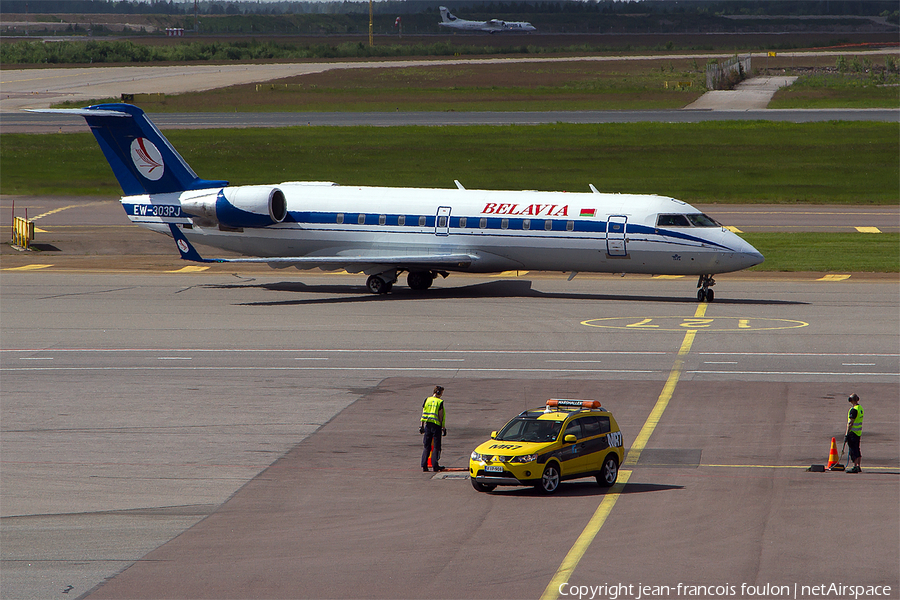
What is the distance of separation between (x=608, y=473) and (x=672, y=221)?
845 inches

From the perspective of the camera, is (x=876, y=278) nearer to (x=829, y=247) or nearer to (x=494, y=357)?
(x=829, y=247)

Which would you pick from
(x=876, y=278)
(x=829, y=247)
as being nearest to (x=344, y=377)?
(x=876, y=278)

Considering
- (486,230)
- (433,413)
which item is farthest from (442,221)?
(433,413)

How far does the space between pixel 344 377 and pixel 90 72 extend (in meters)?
124

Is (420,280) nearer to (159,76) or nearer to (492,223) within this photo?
(492,223)

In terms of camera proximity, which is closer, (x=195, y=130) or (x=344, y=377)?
(x=344, y=377)

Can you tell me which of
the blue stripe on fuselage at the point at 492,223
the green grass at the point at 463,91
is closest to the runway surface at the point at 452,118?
the green grass at the point at 463,91

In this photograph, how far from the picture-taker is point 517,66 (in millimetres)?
148750

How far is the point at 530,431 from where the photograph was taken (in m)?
20.3

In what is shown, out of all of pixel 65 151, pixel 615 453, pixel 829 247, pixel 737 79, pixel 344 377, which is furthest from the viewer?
pixel 737 79

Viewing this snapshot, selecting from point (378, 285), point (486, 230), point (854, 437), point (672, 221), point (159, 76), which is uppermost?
point (159, 76)

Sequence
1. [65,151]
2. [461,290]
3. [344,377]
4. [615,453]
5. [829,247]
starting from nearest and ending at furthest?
1. [615,453]
2. [344,377]
3. [461,290]
4. [829,247]
5. [65,151]

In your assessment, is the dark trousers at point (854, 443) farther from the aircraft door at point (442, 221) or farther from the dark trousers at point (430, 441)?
the aircraft door at point (442, 221)

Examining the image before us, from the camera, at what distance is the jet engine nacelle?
43375mm
